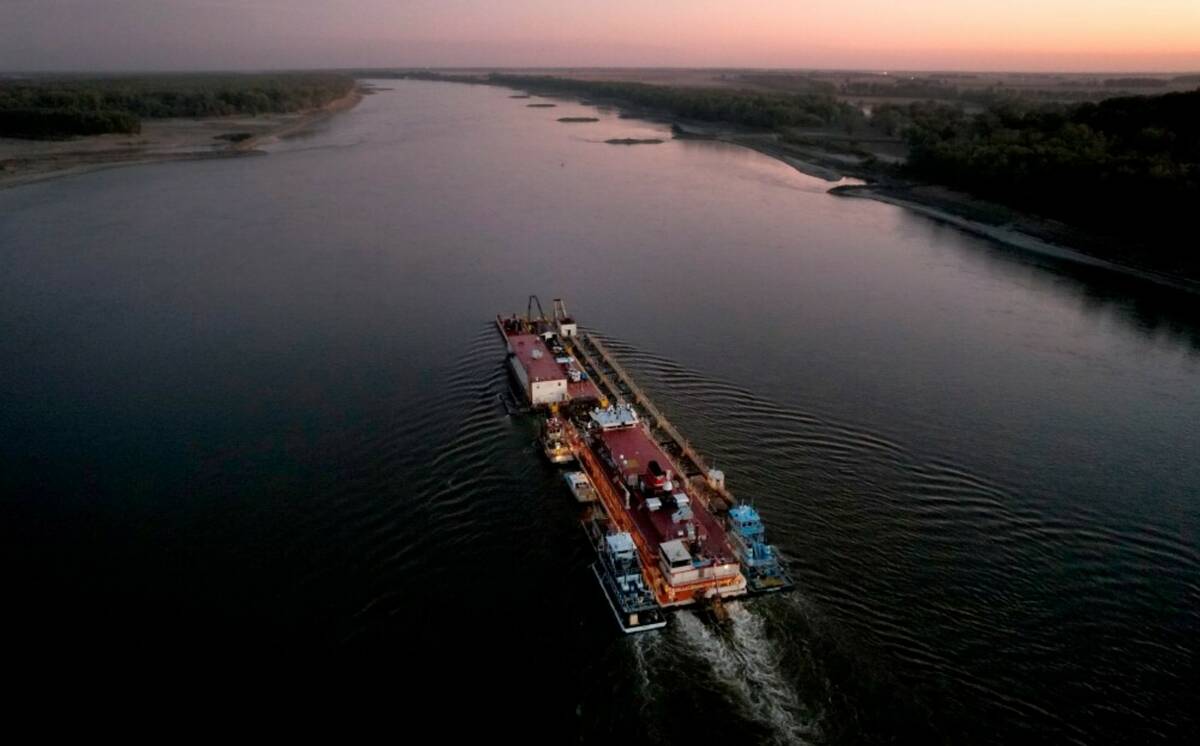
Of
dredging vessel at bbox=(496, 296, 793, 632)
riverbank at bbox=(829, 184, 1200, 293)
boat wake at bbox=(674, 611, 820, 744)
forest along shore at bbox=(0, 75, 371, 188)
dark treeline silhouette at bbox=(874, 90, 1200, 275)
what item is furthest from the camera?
forest along shore at bbox=(0, 75, 371, 188)

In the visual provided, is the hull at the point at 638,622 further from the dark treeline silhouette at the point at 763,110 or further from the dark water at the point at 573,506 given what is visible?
the dark treeline silhouette at the point at 763,110

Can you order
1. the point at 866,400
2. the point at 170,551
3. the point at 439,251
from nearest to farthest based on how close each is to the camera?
the point at 170,551 → the point at 866,400 → the point at 439,251

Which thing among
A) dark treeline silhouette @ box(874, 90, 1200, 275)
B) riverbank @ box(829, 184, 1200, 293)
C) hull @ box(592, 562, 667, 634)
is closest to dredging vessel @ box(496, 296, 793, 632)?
hull @ box(592, 562, 667, 634)

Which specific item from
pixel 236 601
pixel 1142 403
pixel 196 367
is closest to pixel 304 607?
pixel 236 601

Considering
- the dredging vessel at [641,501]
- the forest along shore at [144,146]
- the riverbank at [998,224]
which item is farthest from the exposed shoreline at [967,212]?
the forest along shore at [144,146]

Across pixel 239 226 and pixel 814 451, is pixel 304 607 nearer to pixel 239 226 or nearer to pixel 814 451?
pixel 814 451

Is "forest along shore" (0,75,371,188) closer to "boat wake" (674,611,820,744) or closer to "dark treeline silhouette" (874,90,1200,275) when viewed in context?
"boat wake" (674,611,820,744)
